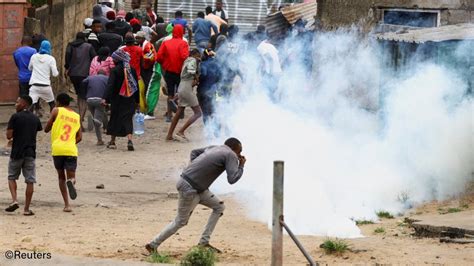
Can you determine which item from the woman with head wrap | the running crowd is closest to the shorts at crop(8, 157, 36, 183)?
the running crowd

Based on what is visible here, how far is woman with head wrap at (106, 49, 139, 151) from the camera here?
19.0 m

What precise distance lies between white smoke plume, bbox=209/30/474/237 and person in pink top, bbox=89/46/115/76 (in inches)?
123

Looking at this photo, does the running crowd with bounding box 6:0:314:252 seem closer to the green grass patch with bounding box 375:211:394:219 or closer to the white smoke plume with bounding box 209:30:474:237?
the white smoke plume with bounding box 209:30:474:237

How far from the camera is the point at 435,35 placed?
15938 millimetres

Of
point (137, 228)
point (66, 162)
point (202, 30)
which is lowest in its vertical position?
point (137, 228)

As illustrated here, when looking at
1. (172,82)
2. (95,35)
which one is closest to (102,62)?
(172,82)

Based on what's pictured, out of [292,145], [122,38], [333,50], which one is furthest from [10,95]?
[292,145]

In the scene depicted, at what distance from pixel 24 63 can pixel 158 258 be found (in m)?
9.42

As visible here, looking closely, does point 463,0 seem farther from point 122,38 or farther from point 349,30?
point 122,38

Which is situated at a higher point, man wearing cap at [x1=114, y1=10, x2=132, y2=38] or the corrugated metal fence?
man wearing cap at [x1=114, y1=10, x2=132, y2=38]

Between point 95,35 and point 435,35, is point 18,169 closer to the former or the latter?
point 435,35

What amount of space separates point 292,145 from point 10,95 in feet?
24.8

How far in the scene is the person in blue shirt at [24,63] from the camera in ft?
66.6

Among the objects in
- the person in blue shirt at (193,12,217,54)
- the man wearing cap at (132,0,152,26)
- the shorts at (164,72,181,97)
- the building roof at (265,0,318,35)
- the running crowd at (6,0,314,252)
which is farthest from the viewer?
the building roof at (265,0,318,35)
